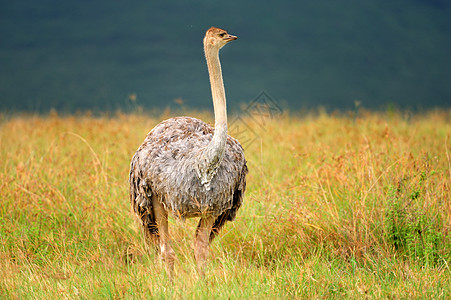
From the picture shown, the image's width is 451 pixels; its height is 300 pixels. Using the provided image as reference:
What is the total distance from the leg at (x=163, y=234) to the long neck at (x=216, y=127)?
682 mm

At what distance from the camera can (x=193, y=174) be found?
169 inches

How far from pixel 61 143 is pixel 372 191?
16.5 ft

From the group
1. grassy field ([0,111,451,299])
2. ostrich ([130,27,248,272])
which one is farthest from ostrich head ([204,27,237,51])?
grassy field ([0,111,451,299])

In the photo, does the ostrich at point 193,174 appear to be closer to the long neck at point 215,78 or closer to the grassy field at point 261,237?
the long neck at point 215,78

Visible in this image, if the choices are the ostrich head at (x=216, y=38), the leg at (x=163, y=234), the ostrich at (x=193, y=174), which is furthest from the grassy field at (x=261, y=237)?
the ostrich head at (x=216, y=38)

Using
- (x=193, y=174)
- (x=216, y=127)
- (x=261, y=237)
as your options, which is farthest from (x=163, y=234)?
(x=216, y=127)

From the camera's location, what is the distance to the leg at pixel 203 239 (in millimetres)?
4625

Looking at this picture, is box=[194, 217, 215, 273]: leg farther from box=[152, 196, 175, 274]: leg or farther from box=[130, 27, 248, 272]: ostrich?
box=[152, 196, 175, 274]: leg

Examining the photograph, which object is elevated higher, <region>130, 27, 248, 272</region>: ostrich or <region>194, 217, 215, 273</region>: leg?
<region>130, 27, 248, 272</region>: ostrich

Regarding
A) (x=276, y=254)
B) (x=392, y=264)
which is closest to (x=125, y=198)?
(x=276, y=254)

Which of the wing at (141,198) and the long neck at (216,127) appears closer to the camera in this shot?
the long neck at (216,127)

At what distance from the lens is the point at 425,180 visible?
209 inches

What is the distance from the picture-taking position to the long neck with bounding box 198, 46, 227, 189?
415 centimetres

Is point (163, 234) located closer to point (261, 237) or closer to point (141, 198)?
point (141, 198)
